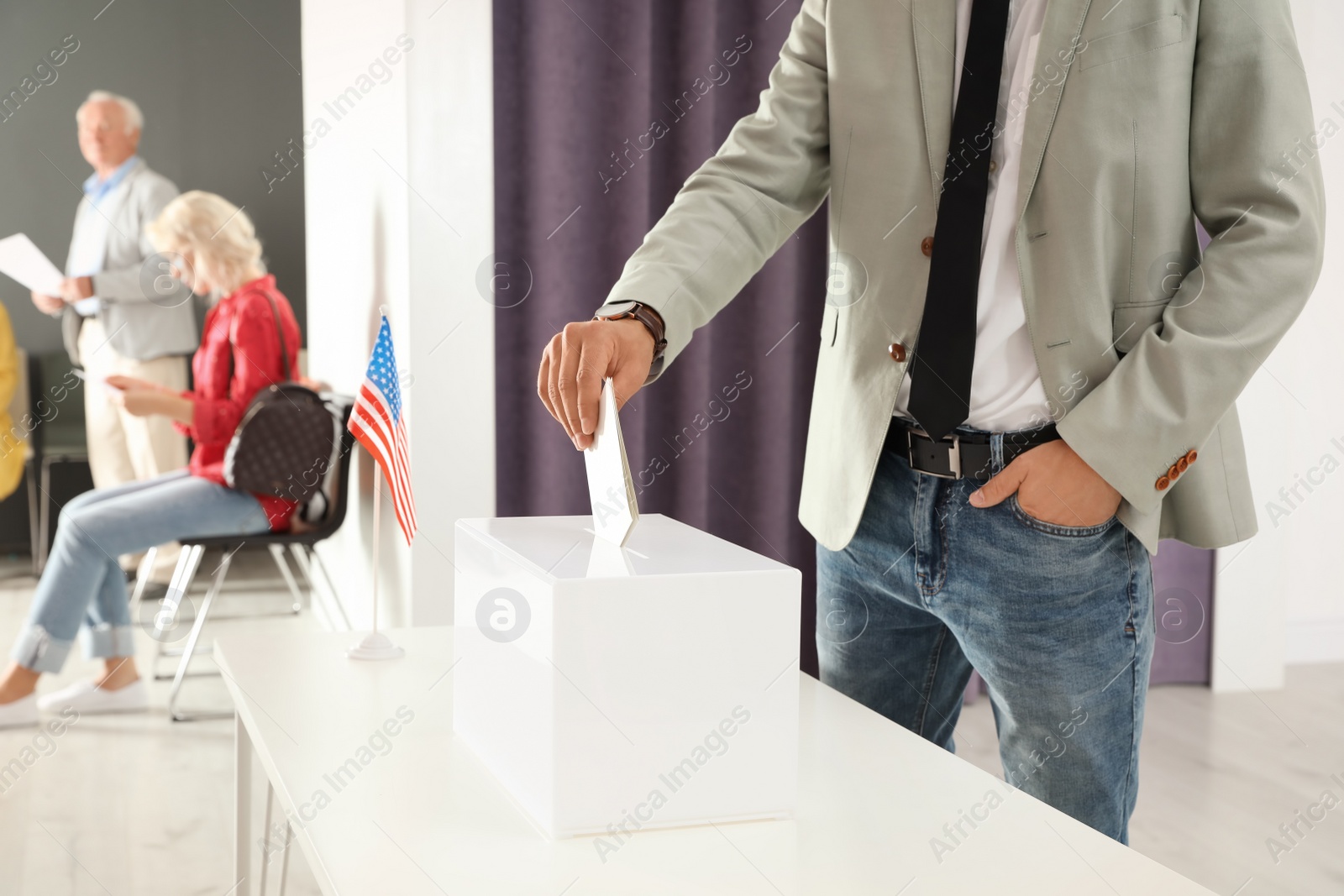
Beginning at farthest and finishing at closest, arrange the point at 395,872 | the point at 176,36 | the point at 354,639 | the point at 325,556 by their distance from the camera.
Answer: the point at 176,36 < the point at 325,556 < the point at 354,639 < the point at 395,872

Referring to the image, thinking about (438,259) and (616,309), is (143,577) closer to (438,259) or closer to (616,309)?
(438,259)

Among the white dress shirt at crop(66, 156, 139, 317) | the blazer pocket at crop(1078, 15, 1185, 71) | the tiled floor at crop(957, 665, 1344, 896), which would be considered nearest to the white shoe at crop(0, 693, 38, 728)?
the white dress shirt at crop(66, 156, 139, 317)

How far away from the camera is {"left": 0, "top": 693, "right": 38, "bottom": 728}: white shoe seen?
8.63 ft

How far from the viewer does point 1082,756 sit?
100 centimetres

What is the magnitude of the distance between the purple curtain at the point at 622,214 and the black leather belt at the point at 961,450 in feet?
4.12

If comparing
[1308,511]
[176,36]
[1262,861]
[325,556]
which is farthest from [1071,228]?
[176,36]

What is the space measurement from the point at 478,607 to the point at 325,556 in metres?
3.66

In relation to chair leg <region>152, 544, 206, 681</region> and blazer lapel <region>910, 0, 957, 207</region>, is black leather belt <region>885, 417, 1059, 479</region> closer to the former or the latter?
blazer lapel <region>910, 0, 957, 207</region>

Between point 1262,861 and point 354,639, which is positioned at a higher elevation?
point 354,639

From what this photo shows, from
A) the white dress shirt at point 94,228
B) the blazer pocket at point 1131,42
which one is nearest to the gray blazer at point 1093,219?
the blazer pocket at point 1131,42

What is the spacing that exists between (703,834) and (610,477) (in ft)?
0.83

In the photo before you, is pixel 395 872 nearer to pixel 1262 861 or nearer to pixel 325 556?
pixel 1262 861

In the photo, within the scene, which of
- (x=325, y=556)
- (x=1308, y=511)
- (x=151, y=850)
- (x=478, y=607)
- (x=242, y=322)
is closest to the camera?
(x=478, y=607)

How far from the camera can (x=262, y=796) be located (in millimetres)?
2406
